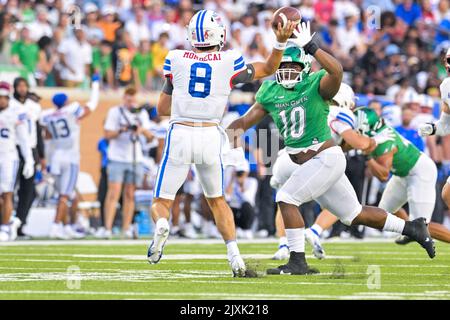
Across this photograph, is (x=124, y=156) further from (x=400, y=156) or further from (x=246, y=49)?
(x=400, y=156)

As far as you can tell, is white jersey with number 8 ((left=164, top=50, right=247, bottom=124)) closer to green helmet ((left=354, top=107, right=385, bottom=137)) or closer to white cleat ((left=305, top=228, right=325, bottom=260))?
white cleat ((left=305, top=228, right=325, bottom=260))

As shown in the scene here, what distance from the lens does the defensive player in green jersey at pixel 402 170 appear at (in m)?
10.4

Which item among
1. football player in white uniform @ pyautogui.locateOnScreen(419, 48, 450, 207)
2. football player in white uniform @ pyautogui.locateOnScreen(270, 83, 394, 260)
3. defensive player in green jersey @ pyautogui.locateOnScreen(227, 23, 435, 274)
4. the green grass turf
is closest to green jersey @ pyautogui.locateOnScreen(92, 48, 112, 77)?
the green grass turf

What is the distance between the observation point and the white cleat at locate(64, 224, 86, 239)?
1460 centimetres

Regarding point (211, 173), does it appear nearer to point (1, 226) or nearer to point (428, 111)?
point (1, 226)

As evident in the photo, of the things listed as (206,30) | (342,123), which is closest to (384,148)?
(342,123)

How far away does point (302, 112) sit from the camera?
27.5ft

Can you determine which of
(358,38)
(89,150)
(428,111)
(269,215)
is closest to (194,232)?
(269,215)

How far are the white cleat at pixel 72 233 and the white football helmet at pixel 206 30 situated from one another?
23.1 feet

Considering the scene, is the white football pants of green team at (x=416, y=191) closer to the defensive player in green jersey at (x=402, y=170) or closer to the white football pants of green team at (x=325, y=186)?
the defensive player in green jersey at (x=402, y=170)

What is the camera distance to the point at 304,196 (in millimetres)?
8312

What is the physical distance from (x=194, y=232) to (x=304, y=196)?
24.1 ft

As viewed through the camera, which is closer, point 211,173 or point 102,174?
point 211,173

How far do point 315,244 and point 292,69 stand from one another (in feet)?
6.71
